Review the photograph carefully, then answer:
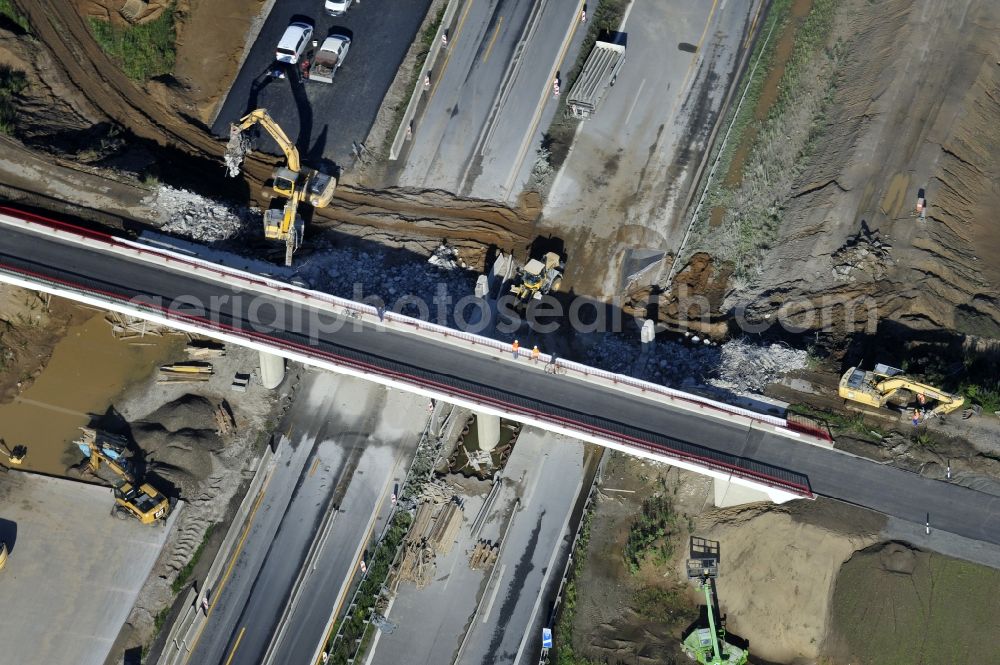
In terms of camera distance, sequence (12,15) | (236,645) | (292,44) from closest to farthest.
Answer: (236,645), (12,15), (292,44)

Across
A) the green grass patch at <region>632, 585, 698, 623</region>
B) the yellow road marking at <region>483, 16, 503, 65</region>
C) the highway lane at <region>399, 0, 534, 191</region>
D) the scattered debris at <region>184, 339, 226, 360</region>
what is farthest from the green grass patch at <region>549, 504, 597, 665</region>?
the yellow road marking at <region>483, 16, 503, 65</region>

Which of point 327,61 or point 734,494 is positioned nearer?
point 734,494

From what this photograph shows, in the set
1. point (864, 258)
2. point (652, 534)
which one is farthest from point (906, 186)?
point (652, 534)

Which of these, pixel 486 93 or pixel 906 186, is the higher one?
pixel 906 186

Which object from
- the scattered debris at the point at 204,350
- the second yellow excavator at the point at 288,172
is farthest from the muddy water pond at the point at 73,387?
the second yellow excavator at the point at 288,172

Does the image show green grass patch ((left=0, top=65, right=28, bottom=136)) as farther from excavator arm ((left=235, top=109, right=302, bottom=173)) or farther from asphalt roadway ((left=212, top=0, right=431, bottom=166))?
excavator arm ((left=235, top=109, right=302, bottom=173))

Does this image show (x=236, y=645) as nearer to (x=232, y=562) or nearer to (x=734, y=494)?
(x=232, y=562)

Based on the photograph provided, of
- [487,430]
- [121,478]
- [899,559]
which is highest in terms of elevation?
[899,559]
